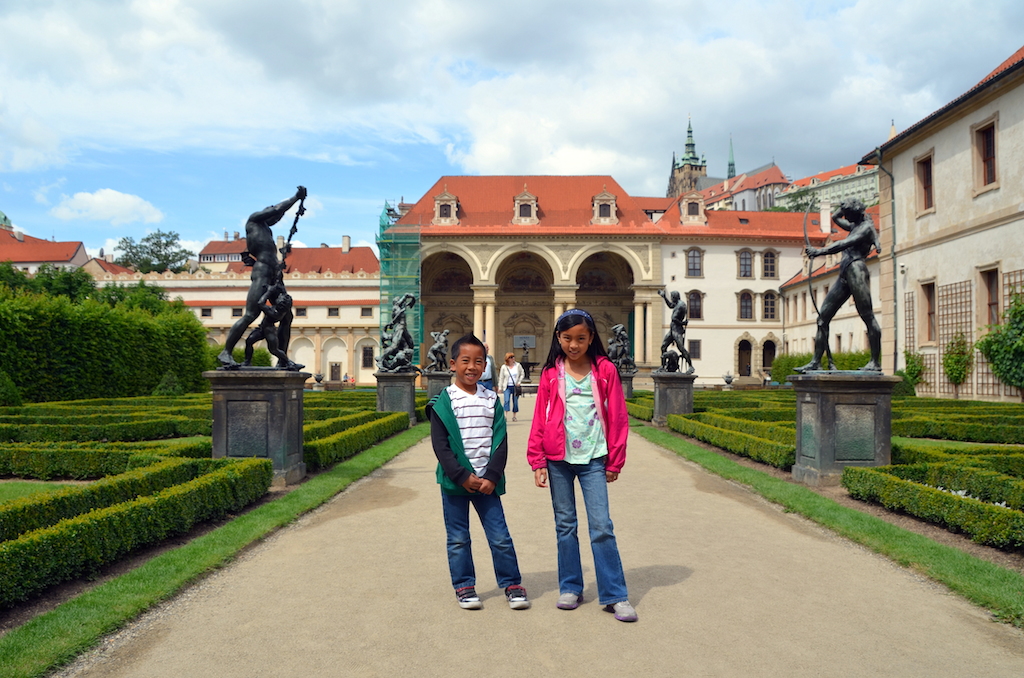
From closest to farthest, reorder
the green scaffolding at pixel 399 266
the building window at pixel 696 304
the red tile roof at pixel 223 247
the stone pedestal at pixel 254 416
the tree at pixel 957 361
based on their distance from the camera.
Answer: the stone pedestal at pixel 254 416
the tree at pixel 957 361
the green scaffolding at pixel 399 266
the building window at pixel 696 304
the red tile roof at pixel 223 247

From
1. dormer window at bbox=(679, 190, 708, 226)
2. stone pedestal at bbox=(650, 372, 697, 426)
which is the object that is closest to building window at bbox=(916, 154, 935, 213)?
stone pedestal at bbox=(650, 372, 697, 426)

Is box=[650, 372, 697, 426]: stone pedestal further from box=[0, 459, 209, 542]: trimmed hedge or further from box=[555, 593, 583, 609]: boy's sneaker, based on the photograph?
box=[555, 593, 583, 609]: boy's sneaker

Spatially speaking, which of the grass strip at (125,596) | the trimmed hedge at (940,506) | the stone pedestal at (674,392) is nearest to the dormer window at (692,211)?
the stone pedestal at (674,392)

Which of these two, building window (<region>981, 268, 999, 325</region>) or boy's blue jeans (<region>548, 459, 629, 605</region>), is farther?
building window (<region>981, 268, 999, 325</region>)

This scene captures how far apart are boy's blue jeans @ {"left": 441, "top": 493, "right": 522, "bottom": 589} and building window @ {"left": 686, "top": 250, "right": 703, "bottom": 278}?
145ft

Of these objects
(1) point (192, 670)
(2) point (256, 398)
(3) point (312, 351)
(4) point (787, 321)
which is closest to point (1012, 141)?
(2) point (256, 398)

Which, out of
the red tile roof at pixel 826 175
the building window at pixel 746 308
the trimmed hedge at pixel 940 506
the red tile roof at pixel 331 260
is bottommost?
the trimmed hedge at pixel 940 506

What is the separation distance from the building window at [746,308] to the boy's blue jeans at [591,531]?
4515 cm

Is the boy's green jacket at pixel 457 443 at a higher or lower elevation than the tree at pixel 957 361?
lower

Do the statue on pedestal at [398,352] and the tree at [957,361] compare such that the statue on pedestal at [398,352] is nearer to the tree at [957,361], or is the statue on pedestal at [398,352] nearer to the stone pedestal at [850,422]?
the stone pedestal at [850,422]

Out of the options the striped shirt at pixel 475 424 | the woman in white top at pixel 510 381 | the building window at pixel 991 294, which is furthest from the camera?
the building window at pixel 991 294

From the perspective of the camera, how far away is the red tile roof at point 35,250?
69.6 m

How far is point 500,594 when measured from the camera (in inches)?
171

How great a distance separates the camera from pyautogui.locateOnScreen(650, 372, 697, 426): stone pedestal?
16.5 meters
